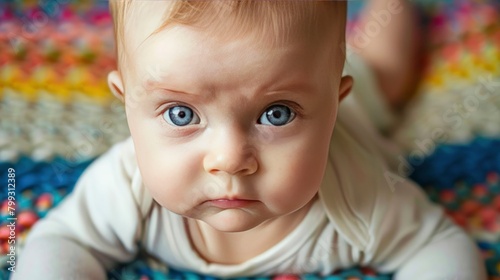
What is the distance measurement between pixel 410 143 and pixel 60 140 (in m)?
0.46

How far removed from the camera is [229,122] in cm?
58

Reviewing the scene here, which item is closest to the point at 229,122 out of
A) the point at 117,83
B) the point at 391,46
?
the point at 117,83

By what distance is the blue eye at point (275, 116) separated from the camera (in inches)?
23.6

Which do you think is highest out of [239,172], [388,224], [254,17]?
[254,17]

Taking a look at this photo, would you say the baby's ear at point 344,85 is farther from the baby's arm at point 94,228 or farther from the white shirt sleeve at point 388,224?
the baby's arm at point 94,228

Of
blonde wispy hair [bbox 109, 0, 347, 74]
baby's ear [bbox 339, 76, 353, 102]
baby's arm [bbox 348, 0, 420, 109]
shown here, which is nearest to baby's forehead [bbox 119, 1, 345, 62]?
blonde wispy hair [bbox 109, 0, 347, 74]

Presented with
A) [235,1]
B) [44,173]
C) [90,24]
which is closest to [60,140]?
[44,173]

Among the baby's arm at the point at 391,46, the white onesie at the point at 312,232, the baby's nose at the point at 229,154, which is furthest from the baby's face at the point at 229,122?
the baby's arm at the point at 391,46

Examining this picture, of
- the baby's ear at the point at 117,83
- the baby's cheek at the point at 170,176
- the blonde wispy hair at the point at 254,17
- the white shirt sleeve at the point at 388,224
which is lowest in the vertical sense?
the white shirt sleeve at the point at 388,224

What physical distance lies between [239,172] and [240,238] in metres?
0.17

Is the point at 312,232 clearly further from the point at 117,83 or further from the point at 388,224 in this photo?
the point at 117,83

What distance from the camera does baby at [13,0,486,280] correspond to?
567 mm

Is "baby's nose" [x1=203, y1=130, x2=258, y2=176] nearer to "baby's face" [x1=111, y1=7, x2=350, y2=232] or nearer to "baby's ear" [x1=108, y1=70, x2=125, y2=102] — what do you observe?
"baby's face" [x1=111, y1=7, x2=350, y2=232]

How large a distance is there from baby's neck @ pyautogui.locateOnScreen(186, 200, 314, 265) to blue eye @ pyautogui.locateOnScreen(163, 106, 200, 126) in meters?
0.17
